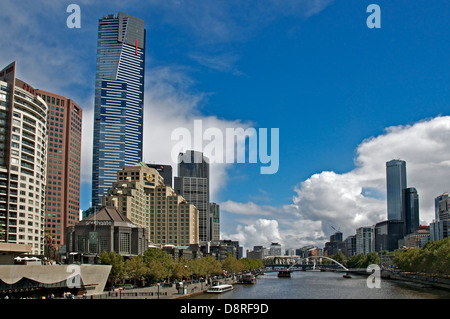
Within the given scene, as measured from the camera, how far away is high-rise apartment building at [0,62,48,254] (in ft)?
395

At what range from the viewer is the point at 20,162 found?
125000 millimetres

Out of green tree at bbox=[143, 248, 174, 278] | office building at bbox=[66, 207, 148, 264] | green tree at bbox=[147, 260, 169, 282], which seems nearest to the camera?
green tree at bbox=[147, 260, 169, 282]

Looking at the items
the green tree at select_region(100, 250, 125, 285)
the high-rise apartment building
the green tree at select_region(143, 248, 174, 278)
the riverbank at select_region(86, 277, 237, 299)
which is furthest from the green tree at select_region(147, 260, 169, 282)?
the high-rise apartment building

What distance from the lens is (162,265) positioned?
123062mm

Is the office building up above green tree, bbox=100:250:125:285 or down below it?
above

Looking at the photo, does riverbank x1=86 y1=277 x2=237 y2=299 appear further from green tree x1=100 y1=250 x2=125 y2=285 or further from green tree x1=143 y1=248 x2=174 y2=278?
green tree x1=100 y1=250 x2=125 y2=285

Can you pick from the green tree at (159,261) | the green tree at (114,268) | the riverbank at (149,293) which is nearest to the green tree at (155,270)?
the green tree at (159,261)

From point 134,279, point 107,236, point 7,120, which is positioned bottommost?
point 134,279

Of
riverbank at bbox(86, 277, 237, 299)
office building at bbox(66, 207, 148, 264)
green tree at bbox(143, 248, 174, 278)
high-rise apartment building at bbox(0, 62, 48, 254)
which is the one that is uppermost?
high-rise apartment building at bbox(0, 62, 48, 254)

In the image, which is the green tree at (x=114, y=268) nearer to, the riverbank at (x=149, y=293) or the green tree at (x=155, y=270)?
the riverbank at (x=149, y=293)

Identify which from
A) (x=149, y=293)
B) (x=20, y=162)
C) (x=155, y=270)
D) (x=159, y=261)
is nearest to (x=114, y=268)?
(x=155, y=270)
